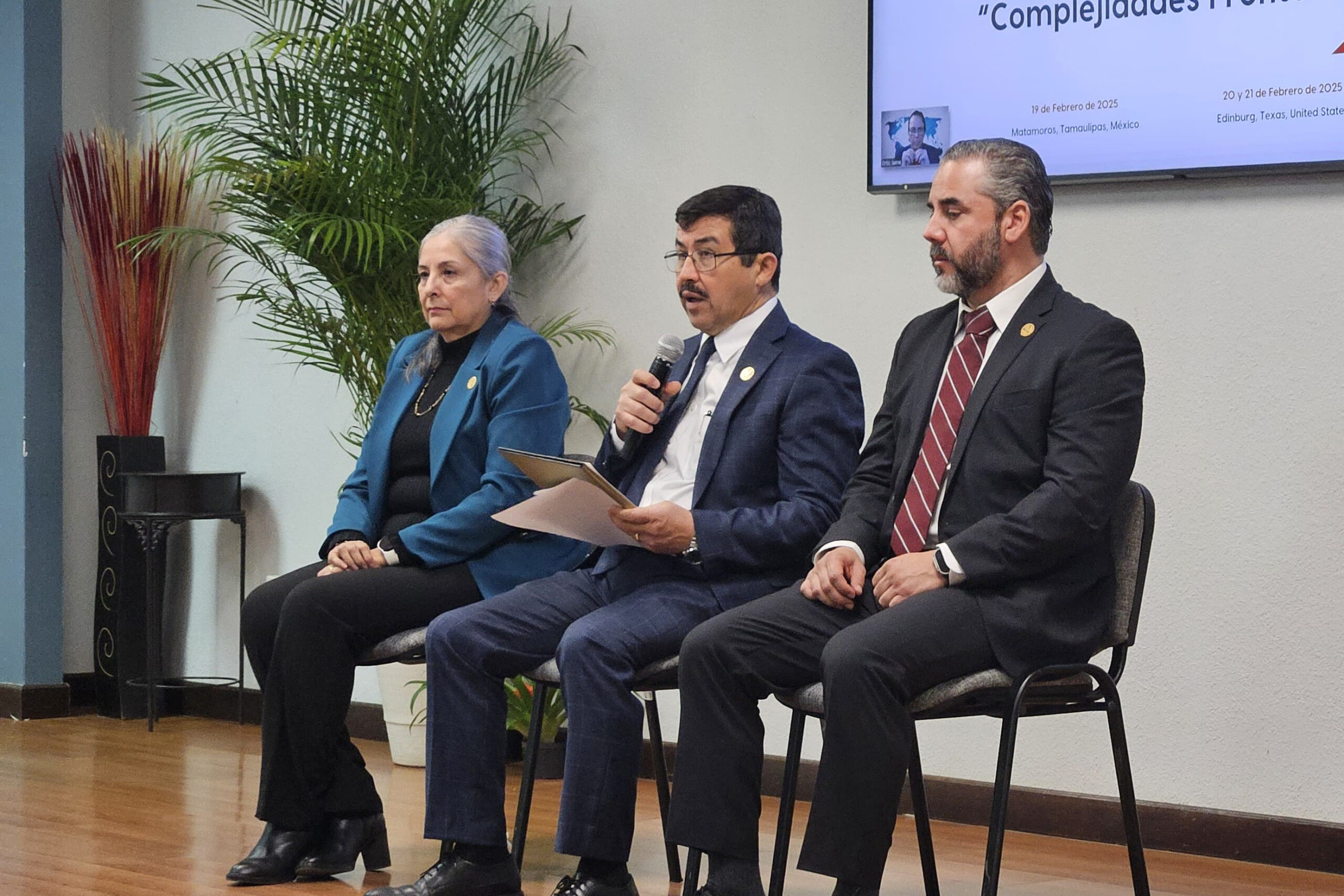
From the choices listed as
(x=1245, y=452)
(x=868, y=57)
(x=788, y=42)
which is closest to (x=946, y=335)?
(x=1245, y=452)

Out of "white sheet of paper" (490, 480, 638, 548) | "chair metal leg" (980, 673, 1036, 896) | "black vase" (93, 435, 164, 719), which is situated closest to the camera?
"chair metal leg" (980, 673, 1036, 896)

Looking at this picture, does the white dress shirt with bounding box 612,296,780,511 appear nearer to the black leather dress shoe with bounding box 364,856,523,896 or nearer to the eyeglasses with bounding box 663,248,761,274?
the eyeglasses with bounding box 663,248,761,274

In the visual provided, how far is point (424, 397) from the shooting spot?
11.8ft

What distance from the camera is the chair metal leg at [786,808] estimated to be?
8.53ft

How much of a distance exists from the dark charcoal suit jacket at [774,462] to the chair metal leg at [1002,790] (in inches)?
23.8

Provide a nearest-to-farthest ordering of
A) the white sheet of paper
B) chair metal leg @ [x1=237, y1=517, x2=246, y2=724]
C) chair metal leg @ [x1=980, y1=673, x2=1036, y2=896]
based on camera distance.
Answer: chair metal leg @ [x1=980, y1=673, x2=1036, y2=896] → the white sheet of paper → chair metal leg @ [x1=237, y1=517, x2=246, y2=724]

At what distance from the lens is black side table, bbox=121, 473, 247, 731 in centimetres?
552

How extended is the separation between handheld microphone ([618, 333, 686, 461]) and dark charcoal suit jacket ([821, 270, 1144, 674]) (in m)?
0.50

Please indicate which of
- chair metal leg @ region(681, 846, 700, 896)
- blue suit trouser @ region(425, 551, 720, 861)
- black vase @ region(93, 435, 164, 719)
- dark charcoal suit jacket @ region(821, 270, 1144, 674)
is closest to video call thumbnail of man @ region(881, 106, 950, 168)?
dark charcoal suit jacket @ region(821, 270, 1144, 674)

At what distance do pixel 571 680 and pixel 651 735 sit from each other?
582 mm

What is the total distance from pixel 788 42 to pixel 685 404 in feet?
5.26

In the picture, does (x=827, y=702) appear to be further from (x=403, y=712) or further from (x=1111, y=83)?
(x=403, y=712)

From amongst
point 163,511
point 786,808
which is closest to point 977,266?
point 786,808

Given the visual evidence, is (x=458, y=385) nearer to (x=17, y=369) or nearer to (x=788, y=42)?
(x=788, y=42)
